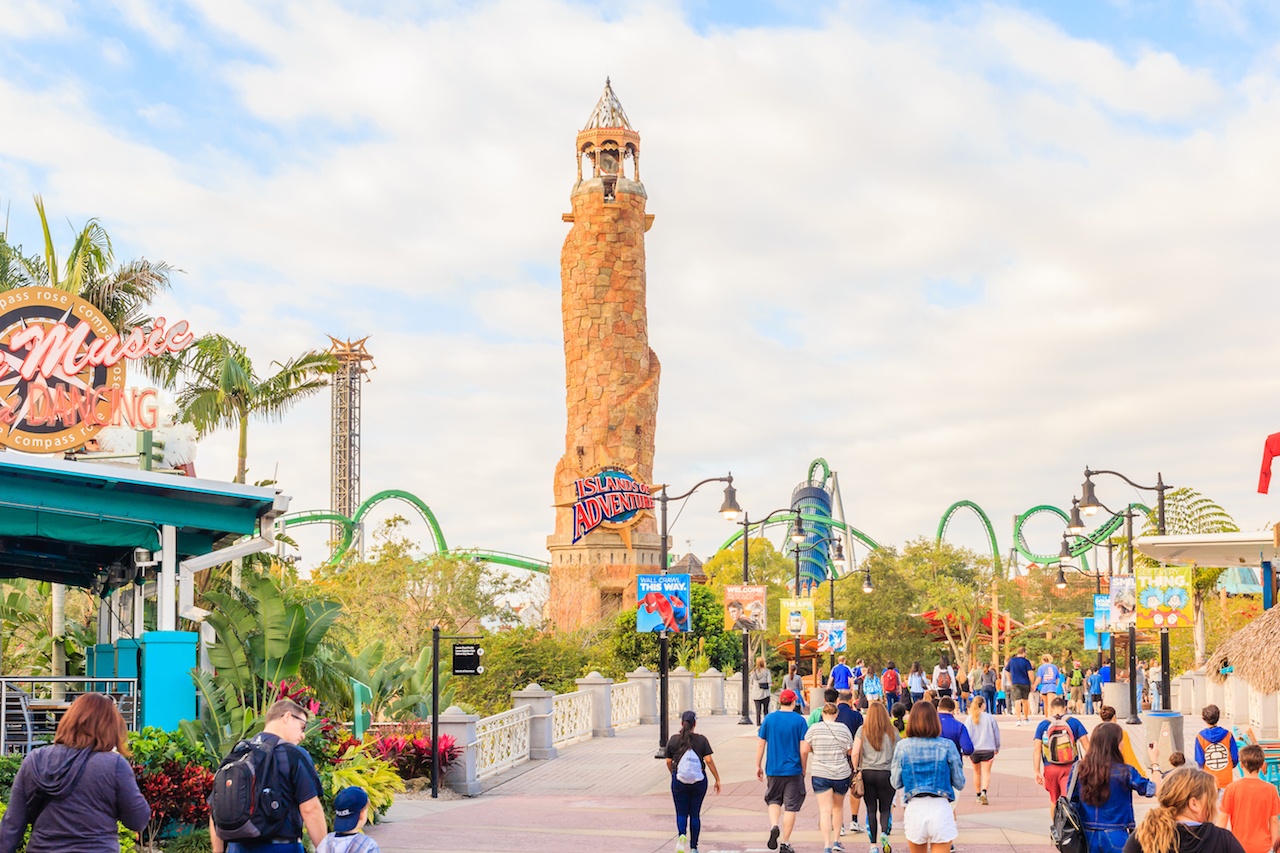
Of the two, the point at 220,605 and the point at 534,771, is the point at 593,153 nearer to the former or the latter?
the point at 534,771

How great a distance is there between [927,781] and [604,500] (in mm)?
54769

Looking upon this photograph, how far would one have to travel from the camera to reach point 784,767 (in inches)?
564

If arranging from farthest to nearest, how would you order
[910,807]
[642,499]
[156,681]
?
[642,499] < [156,681] < [910,807]

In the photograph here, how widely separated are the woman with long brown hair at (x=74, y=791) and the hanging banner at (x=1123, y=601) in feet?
77.3

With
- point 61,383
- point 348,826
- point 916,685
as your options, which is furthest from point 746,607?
point 348,826

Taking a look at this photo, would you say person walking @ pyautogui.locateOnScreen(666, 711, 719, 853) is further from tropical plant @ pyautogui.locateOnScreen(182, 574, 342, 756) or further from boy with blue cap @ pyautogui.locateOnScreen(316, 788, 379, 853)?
boy with blue cap @ pyautogui.locateOnScreen(316, 788, 379, 853)

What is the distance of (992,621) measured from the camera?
69.1 metres

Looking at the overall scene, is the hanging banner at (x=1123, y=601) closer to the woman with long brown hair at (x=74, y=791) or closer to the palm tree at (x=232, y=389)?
the palm tree at (x=232, y=389)

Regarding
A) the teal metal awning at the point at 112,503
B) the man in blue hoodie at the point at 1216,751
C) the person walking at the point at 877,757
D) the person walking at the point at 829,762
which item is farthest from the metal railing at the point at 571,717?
the man in blue hoodie at the point at 1216,751

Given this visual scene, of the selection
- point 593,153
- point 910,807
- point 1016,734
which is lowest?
point 1016,734

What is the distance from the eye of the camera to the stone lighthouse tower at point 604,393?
222 feet

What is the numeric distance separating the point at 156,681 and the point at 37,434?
6.26m

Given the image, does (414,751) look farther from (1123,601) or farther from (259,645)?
(1123,601)

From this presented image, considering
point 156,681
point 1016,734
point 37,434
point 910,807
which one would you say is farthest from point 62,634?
point 1016,734
